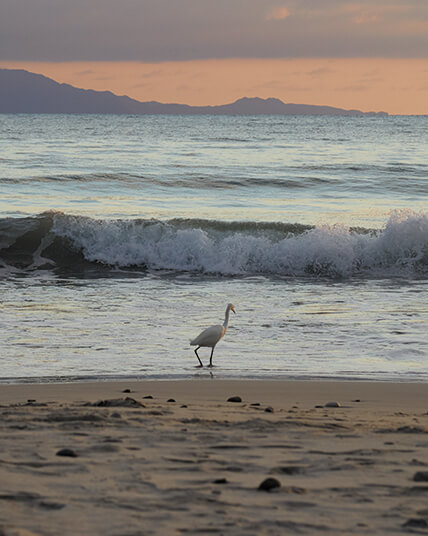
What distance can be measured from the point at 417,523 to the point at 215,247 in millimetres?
14946

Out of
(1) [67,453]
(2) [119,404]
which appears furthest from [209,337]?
(1) [67,453]

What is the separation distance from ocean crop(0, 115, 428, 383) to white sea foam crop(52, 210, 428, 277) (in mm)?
47

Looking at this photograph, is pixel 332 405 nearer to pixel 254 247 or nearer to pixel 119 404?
pixel 119 404

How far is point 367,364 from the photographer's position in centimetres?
814

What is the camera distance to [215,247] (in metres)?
18.2

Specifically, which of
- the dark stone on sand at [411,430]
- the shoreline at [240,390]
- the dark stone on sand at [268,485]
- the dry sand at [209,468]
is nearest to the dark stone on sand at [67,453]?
the dry sand at [209,468]

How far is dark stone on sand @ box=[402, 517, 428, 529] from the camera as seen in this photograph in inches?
130

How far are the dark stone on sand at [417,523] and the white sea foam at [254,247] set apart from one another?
43.7 ft

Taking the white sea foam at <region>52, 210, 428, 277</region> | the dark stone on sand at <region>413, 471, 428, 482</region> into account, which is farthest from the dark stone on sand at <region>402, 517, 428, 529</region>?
the white sea foam at <region>52, 210, 428, 277</region>

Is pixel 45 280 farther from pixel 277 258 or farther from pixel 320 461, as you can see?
pixel 320 461

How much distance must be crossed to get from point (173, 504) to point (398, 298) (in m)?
9.95

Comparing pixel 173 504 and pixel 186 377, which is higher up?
pixel 173 504

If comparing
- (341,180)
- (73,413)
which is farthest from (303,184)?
(73,413)

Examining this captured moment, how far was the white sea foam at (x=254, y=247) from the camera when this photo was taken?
1725 cm
